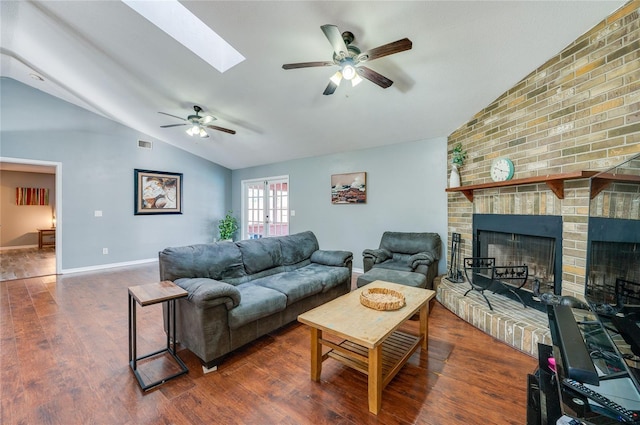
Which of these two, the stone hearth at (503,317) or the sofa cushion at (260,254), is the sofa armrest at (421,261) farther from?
the sofa cushion at (260,254)

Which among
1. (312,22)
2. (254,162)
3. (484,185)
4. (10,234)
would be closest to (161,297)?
(312,22)

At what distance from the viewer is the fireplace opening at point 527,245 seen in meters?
2.53

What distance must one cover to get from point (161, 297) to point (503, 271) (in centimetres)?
356

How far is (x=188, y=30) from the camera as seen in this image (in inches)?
114

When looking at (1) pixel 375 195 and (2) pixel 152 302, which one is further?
(1) pixel 375 195

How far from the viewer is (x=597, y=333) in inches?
55.1

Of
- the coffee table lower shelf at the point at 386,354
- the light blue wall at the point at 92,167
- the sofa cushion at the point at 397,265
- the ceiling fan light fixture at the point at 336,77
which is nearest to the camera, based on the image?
the coffee table lower shelf at the point at 386,354

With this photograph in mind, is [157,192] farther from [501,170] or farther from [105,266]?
[501,170]

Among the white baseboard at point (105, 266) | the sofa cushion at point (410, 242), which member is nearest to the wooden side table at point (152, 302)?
the sofa cushion at point (410, 242)

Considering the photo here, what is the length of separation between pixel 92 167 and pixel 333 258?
5.15 meters

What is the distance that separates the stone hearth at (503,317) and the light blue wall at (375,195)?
1.05 m

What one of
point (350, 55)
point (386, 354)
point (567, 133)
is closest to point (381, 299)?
point (386, 354)

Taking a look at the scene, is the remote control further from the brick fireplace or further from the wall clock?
the wall clock

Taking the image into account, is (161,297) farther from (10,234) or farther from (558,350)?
(10,234)
